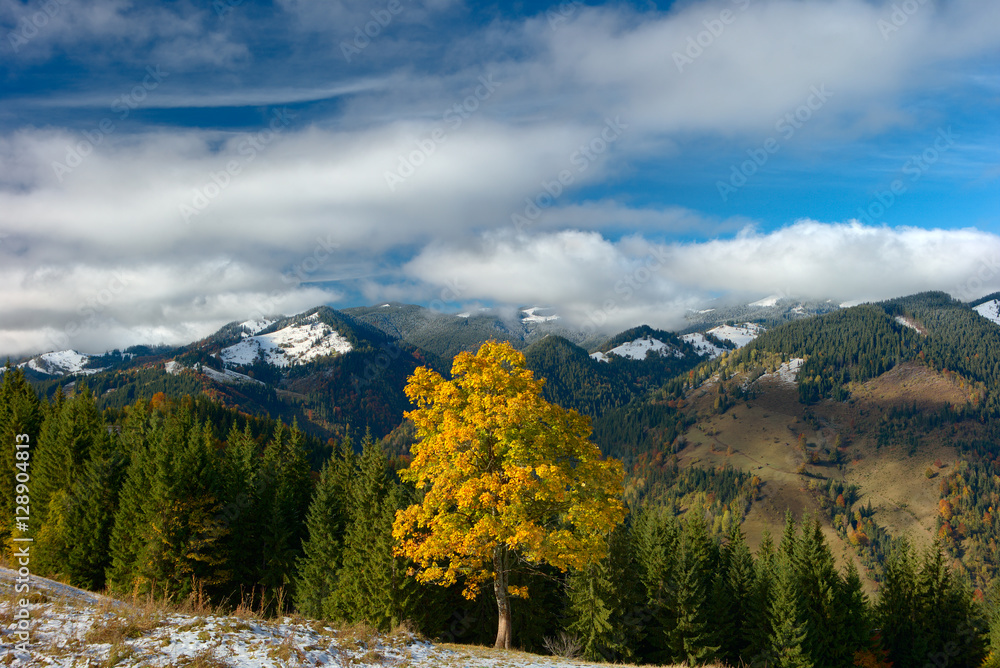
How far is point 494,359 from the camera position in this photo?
866 inches

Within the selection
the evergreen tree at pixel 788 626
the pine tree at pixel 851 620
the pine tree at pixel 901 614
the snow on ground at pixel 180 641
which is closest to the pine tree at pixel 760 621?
the evergreen tree at pixel 788 626

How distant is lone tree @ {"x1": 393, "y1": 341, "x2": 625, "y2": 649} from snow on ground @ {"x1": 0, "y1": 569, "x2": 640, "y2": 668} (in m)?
4.33

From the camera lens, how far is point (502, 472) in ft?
70.0

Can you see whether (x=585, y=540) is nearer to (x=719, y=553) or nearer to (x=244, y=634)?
(x=244, y=634)

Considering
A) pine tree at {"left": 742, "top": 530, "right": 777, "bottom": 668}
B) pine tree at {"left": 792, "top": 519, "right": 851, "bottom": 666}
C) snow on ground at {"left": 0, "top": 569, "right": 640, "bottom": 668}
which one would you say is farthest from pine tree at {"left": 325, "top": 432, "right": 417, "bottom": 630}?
pine tree at {"left": 792, "top": 519, "right": 851, "bottom": 666}

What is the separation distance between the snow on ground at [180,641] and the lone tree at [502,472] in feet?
14.2

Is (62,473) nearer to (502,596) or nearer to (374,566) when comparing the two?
Answer: (374,566)

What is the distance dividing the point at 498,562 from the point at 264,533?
36182 mm

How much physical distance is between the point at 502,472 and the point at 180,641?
11929mm

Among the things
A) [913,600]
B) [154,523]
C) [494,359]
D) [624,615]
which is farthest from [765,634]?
[154,523]

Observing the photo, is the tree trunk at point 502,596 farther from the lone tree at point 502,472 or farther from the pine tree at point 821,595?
the pine tree at point 821,595

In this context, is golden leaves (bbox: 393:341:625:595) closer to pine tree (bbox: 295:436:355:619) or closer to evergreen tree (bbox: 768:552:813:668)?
pine tree (bbox: 295:436:355:619)

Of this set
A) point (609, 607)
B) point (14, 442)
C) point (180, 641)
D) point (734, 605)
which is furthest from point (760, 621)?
point (14, 442)

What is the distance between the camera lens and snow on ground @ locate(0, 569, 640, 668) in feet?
37.5
